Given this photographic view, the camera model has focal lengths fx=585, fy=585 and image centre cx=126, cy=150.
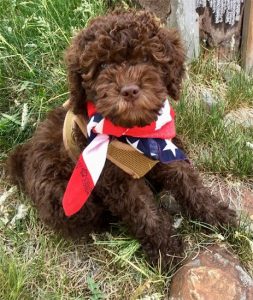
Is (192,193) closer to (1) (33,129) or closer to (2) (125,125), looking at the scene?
(2) (125,125)

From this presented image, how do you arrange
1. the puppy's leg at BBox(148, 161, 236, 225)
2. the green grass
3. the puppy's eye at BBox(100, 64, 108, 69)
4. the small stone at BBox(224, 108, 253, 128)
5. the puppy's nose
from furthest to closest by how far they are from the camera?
the small stone at BBox(224, 108, 253, 128) < the puppy's leg at BBox(148, 161, 236, 225) < the green grass < the puppy's eye at BBox(100, 64, 108, 69) < the puppy's nose

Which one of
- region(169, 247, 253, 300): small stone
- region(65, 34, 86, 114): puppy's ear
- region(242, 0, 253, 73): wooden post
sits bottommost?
region(169, 247, 253, 300): small stone

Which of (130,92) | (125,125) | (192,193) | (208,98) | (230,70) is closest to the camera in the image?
(130,92)

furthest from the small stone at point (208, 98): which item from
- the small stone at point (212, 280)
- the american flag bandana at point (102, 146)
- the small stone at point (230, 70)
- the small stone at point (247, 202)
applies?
the small stone at point (212, 280)

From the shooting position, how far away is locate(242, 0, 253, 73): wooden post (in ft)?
13.5

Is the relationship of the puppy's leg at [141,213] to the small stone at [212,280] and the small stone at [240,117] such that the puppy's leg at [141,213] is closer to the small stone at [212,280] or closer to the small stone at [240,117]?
the small stone at [212,280]

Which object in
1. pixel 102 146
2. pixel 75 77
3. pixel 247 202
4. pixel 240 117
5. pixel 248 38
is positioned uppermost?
pixel 75 77

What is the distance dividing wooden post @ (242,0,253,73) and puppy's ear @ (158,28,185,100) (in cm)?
149

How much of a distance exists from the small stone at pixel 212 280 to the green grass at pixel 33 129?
7 centimetres

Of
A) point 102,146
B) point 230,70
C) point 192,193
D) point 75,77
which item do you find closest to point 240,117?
point 230,70

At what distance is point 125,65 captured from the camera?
2539 mm

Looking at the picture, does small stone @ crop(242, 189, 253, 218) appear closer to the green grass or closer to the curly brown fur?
the green grass

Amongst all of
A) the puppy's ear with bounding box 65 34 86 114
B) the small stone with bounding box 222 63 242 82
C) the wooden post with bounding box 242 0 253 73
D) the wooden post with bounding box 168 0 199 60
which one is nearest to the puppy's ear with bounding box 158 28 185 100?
the puppy's ear with bounding box 65 34 86 114

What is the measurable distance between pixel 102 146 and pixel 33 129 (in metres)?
1.20
